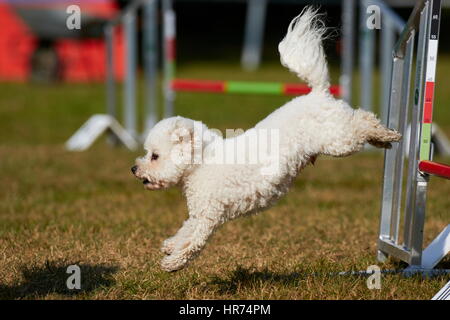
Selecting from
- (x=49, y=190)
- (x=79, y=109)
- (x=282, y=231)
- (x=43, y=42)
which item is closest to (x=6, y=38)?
(x=43, y=42)

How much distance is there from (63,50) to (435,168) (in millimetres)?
19754

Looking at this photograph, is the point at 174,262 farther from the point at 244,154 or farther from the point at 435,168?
the point at 435,168

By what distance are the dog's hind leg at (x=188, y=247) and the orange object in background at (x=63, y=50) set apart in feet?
59.5

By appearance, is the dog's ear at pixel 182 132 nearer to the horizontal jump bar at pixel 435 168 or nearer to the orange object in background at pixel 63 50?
the horizontal jump bar at pixel 435 168

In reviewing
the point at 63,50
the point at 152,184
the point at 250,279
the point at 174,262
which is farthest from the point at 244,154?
the point at 63,50

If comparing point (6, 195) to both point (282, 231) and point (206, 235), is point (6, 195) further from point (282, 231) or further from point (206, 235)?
point (206, 235)

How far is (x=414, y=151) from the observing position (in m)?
4.38

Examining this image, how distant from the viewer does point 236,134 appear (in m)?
4.23

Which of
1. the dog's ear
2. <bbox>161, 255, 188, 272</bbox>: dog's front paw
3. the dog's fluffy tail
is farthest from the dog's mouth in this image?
the dog's fluffy tail

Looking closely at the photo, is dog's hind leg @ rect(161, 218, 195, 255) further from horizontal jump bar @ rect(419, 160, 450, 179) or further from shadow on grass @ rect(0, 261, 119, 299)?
horizontal jump bar @ rect(419, 160, 450, 179)

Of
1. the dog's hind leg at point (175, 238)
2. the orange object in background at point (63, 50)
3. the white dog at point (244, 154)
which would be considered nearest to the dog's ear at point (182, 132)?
the white dog at point (244, 154)

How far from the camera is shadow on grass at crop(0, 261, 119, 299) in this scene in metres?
4.02

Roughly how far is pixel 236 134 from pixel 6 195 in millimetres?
3720
